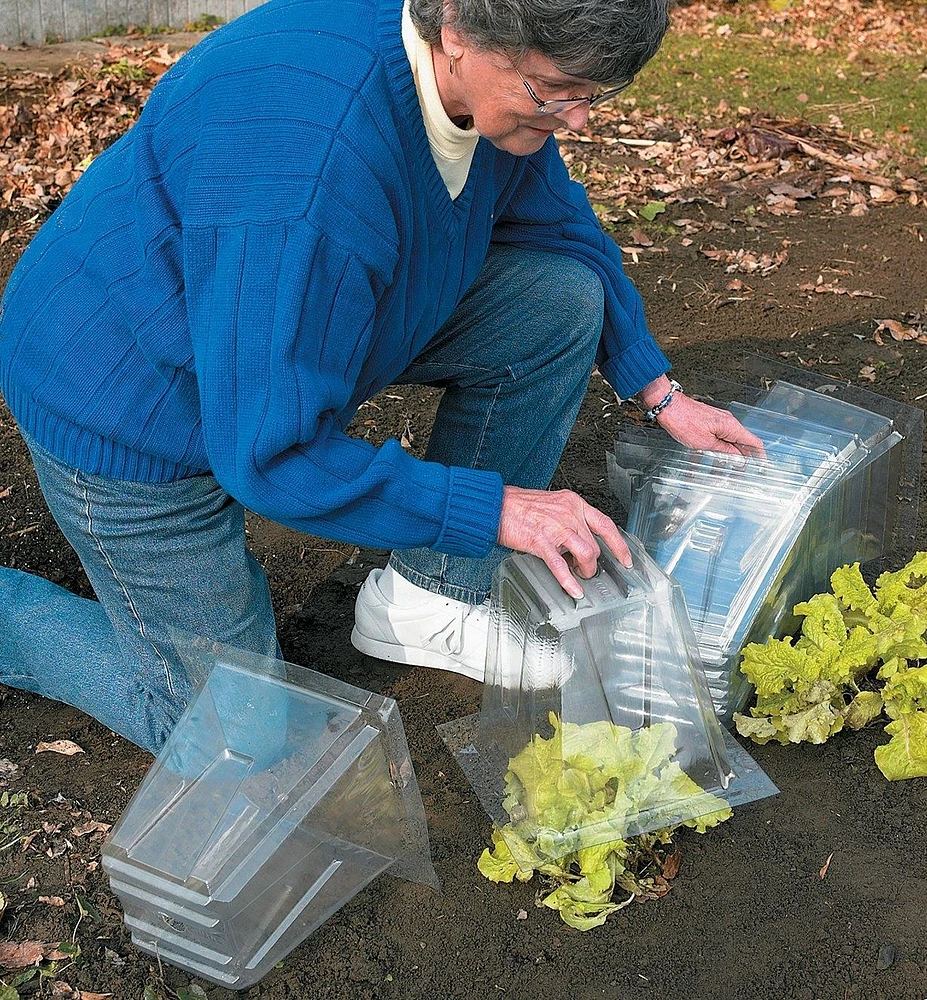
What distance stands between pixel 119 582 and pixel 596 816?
1.07 meters

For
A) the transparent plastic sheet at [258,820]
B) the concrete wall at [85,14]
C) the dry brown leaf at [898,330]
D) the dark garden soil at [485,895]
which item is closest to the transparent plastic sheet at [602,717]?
the dark garden soil at [485,895]

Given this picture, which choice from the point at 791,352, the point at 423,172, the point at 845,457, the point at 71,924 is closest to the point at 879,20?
the point at 791,352

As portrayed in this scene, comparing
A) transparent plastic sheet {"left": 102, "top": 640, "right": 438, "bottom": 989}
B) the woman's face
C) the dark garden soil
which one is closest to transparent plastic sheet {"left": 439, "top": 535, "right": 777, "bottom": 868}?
the dark garden soil

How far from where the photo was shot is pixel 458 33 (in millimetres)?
1837

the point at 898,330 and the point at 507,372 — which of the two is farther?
the point at 898,330

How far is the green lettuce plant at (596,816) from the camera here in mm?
2217

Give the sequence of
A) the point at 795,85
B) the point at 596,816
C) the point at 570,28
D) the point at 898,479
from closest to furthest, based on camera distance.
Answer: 1. the point at 570,28
2. the point at 596,816
3. the point at 898,479
4. the point at 795,85

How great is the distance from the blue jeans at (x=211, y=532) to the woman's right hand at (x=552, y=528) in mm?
678

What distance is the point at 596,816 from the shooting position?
88.0 inches

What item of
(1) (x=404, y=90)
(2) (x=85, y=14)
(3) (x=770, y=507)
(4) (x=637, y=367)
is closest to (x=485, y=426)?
(4) (x=637, y=367)

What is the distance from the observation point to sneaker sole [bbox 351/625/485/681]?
2.84 m

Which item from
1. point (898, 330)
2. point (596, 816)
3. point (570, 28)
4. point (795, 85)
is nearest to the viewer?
point (570, 28)

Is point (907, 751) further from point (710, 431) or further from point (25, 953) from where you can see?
point (25, 953)

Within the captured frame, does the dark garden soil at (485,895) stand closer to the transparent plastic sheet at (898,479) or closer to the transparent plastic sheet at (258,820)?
the transparent plastic sheet at (258,820)
